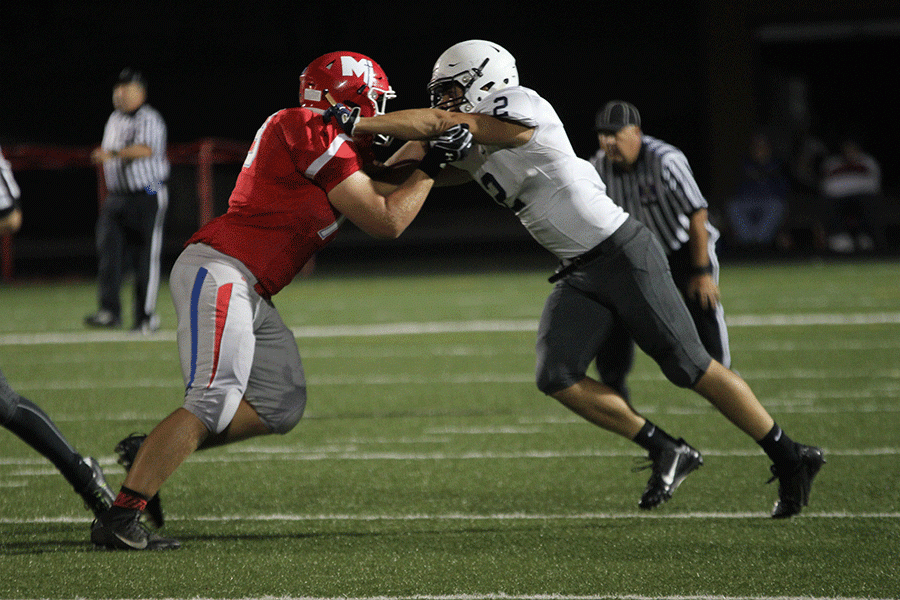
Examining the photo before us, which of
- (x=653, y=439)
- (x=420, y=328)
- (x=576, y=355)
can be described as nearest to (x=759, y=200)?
(x=420, y=328)

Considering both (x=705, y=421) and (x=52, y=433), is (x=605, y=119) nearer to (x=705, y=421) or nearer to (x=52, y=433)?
(x=705, y=421)

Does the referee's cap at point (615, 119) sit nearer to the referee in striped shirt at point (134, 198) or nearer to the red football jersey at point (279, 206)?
the red football jersey at point (279, 206)

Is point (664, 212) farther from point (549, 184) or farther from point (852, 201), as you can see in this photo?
point (852, 201)

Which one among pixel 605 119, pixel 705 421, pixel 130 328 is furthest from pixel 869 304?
pixel 130 328

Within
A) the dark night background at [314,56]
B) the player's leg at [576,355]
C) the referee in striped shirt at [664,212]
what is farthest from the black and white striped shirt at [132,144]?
the dark night background at [314,56]

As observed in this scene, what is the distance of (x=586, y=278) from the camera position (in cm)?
401

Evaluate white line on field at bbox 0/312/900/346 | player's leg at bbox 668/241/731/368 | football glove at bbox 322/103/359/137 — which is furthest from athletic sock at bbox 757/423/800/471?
white line on field at bbox 0/312/900/346

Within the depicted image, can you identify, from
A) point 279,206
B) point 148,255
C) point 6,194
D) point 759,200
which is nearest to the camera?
point 279,206

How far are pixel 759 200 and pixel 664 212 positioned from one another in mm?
12101

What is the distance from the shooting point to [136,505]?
358 cm

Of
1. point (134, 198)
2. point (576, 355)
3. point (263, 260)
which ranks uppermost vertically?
point (263, 260)

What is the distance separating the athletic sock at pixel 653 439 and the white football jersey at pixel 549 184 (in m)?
0.71

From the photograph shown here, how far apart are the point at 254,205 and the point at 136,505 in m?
1.03

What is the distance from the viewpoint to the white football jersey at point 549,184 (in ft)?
12.7
